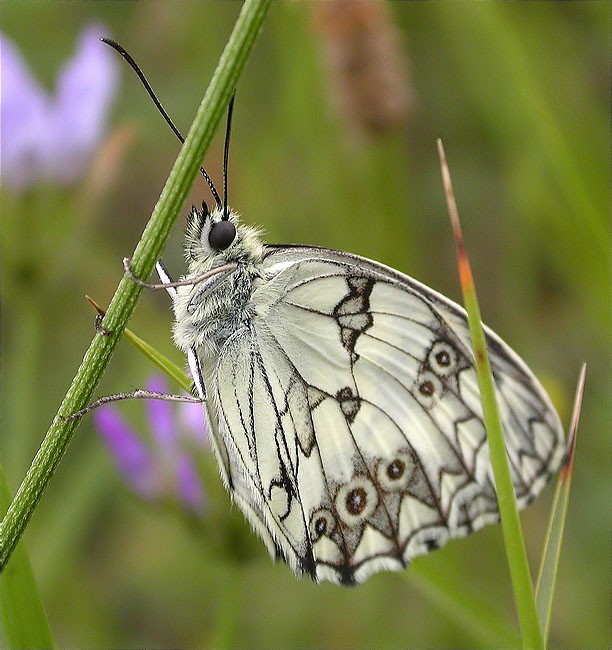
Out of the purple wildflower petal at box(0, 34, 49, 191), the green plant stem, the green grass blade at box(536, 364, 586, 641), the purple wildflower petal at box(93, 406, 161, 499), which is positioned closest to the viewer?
the green plant stem

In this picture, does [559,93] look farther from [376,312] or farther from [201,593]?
[201,593]

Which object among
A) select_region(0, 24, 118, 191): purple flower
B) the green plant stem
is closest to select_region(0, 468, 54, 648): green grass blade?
the green plant stem

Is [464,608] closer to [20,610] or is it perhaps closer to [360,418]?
[360,418]

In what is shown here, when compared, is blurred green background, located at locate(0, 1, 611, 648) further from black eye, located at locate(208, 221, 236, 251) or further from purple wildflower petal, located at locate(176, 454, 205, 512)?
black eye, located at locate(208, 221, 236, 251)

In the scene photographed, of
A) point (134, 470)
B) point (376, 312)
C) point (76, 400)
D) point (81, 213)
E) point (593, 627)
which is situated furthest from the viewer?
point (593, 627)

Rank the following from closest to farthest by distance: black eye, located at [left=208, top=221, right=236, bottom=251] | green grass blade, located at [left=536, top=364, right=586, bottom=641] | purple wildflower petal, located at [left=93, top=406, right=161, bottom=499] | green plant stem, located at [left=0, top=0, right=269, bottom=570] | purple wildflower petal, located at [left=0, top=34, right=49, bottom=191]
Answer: green plant stem, located at [left=0, top=0, right=269, bottom=570]
green grass blade, located at [left=536, top=364, right=586, bottom=641]
black eye, located at [left=208, top=221, right=236, bottom=251]
purple wildflower petal, located at [left=93, top=406, right=161, bottom=499]
purple wildflower petal, located at [left=0, top=34, right=49, bottom=191]

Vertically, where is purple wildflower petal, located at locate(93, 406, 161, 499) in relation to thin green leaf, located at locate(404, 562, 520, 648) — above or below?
above

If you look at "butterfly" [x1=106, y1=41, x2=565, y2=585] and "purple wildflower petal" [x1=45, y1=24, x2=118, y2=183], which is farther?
"purple wildflower petal" [x1=45, y1=24, x2=118, y2=183]

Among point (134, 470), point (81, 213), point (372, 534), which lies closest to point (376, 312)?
point (372, 534)
